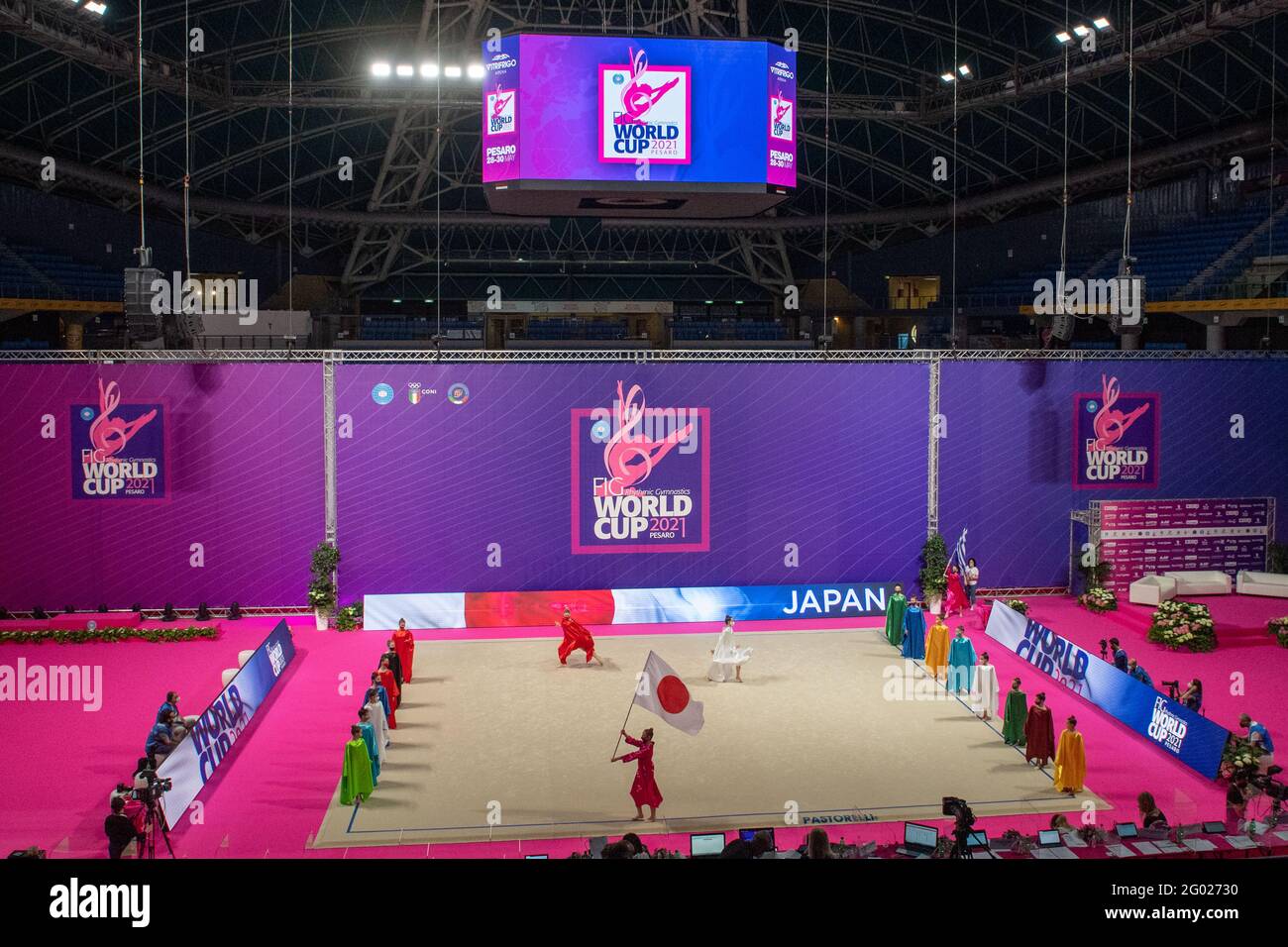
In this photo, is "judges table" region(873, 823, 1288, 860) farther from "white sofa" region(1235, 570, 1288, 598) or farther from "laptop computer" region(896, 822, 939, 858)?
"white sofa" region(1235, 570, 1288, 598)

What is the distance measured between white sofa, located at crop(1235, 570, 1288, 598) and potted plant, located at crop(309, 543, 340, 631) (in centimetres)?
1575

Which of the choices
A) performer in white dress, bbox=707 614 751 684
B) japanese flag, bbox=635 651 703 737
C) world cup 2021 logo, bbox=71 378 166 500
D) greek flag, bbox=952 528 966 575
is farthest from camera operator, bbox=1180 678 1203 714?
world cup 2021 logo, bbox=71 378 166 500

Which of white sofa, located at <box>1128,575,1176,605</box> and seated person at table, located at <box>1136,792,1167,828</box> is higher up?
white sofa, located at <box>1128,575,1176,605</box>

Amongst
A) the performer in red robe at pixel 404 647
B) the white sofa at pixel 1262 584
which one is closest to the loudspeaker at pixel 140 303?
the performer in red robe at pixel 404 647

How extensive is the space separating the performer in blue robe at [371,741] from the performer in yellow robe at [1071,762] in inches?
284

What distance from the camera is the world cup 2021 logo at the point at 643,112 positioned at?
17.0m

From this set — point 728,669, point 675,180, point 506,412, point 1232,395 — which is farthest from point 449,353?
point 1232,395

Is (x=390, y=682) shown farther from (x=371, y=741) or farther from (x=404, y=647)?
(x=371, y=741)

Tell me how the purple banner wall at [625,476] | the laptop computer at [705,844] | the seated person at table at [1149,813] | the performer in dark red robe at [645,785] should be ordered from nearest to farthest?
the laptop computer at [705,844], the seated person at table at [1149,813], the performer in dark red robe at [645,785], the purple banner wall at [625,476]

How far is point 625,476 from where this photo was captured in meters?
19.8

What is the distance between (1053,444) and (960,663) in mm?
7164

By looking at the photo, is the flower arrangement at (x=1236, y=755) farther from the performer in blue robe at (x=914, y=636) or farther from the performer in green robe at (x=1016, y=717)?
the performer in blue robe at (x=914, y=636)

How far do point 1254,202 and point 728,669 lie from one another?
20.7 metres

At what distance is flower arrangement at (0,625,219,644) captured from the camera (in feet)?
57.9
